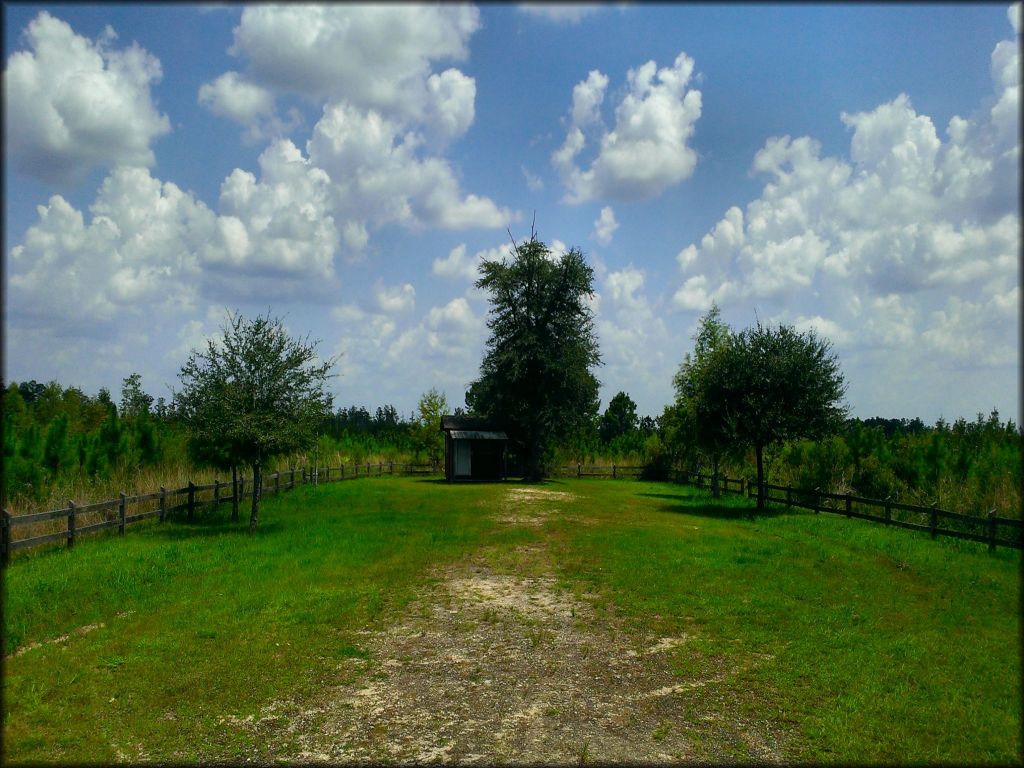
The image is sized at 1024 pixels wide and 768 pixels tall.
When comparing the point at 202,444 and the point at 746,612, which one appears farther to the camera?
the point at 202,444

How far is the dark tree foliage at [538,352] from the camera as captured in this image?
45.9m

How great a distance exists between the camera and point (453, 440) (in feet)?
149

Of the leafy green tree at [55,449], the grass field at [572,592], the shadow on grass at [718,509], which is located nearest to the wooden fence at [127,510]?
the grass field at [572,592]

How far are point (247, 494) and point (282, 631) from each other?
776 inches

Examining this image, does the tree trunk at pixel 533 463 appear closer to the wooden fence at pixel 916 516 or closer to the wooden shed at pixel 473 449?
the wooden shed at pixel 473 449

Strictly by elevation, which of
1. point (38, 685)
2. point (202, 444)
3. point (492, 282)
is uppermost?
point (492, 282)

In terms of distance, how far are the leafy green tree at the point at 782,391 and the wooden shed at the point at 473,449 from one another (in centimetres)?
2063

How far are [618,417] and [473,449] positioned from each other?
40.2 meters

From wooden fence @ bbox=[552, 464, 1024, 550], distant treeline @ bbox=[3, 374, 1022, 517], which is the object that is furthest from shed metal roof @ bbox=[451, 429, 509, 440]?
wooden fence @ bbox=[552, 464, 1024, 550]

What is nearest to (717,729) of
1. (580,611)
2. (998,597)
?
(580,611)

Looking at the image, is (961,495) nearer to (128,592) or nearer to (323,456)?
(128,592)

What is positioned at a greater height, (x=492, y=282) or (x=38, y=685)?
(x=492, y=282)

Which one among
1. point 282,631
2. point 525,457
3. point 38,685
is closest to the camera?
point 38,685

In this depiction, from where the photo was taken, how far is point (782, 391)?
27.8 m
